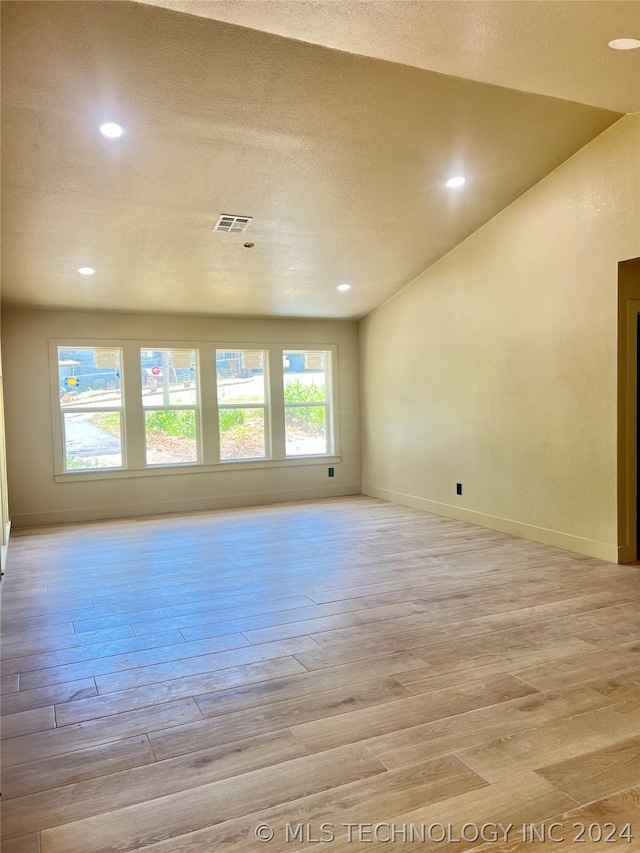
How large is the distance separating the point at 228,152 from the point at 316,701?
3.40 meters

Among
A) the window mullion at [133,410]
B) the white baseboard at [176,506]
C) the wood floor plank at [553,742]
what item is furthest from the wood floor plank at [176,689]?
the window mullion at [133,410]

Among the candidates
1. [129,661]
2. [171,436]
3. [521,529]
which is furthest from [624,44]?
[171,436]

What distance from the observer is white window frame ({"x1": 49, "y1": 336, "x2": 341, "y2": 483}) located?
668 centimetres

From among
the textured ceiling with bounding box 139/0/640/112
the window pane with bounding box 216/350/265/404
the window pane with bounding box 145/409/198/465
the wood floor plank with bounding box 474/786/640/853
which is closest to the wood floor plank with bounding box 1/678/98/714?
the wood floor plank with bounding box 474/786/640/853

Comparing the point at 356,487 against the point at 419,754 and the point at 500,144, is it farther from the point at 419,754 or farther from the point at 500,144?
the point at 419,754

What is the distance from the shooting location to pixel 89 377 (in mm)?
6844

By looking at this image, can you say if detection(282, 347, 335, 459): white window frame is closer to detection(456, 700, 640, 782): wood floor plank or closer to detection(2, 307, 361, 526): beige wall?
detection(2, 307, 361, 526): beige wall

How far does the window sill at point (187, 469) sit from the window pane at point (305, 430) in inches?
6.1

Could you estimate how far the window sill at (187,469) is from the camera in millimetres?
6711

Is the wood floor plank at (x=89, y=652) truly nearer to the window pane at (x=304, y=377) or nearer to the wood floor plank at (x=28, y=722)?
the wood floor plank at (x=28, y=722)

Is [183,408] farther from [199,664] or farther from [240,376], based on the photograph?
[199,664]

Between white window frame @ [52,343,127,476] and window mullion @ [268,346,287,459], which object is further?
window mullion @ [268,346,287,459]

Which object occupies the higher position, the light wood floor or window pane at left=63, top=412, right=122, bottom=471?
window pane at left=63, top=412, right=122, bottom=471

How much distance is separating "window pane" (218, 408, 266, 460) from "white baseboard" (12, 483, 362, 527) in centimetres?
56
